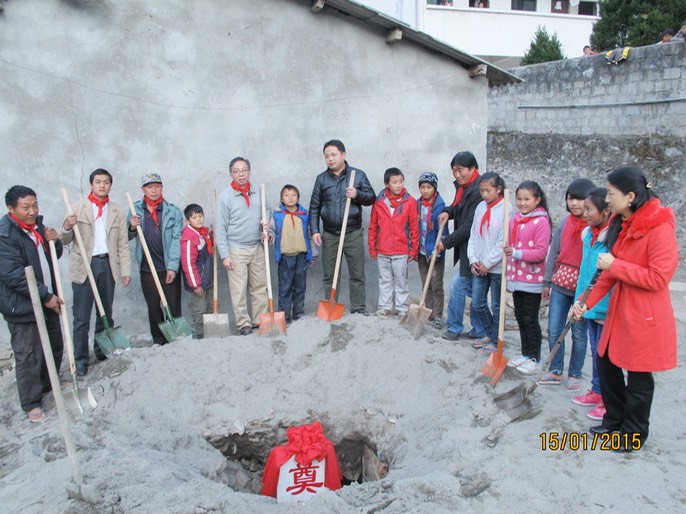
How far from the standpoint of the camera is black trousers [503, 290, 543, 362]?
15.4ft

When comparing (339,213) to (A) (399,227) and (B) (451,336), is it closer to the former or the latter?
(A) (399,227)

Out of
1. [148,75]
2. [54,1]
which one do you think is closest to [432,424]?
[148,75]

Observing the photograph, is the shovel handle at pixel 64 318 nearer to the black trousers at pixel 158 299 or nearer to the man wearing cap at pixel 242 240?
the black trousers at pixel 158 299

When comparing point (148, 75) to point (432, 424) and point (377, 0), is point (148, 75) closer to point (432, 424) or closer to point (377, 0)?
point (432, 424)

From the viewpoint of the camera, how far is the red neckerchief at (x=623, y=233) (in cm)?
333

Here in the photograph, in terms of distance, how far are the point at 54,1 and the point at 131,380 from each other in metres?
3.90

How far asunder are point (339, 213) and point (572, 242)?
98.2 inches

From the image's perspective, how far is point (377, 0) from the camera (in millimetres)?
12281

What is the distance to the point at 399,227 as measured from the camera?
582 cm

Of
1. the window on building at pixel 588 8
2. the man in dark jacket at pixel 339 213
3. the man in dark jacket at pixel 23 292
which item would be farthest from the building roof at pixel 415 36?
the window on building at pixel 588 8

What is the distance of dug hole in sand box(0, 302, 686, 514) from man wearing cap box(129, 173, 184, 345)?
70cm

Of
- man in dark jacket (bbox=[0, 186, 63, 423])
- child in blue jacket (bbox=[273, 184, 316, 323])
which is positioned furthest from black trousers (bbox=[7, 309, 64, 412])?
child in blue jacket (bbox=[273, 184, 316, 323])

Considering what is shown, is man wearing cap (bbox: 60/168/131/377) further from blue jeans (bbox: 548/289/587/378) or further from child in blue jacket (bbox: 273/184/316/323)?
blue jeans (bbox: 548/289/587/378)
